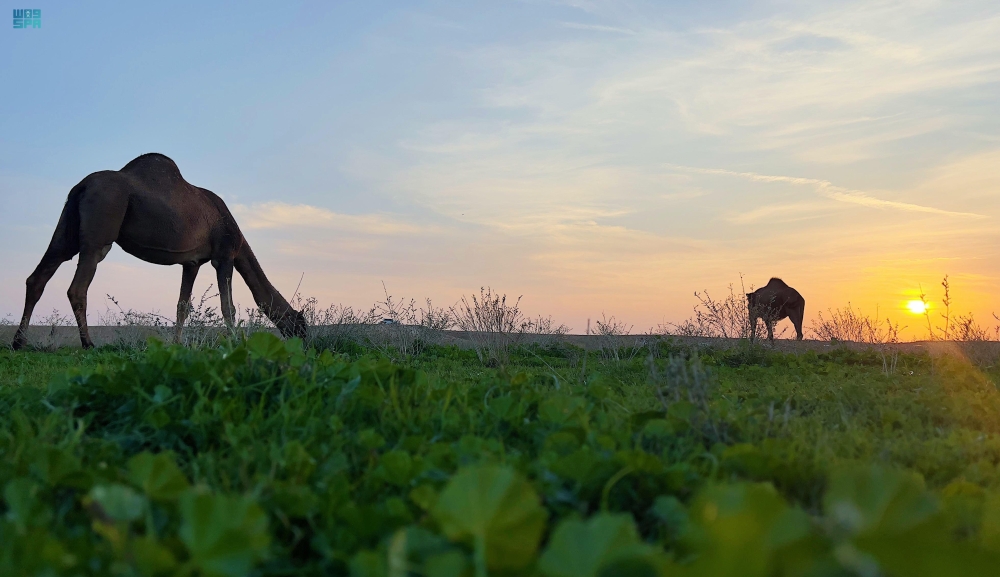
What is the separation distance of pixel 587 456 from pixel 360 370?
143cm

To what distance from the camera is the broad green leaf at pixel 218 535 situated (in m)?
1.15

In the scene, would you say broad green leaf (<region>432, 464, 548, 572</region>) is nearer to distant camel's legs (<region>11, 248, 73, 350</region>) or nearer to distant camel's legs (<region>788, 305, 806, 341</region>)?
distant camel's legs (<region>11, 248, 73, 350</region>)

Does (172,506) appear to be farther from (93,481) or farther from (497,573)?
(497,573)

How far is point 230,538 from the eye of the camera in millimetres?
1165

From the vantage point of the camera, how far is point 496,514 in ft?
3.85

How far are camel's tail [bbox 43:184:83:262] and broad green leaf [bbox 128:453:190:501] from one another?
10263 millimetres

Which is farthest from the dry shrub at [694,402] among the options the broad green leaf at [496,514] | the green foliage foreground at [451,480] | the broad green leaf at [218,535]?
the broad green leaf at [218,535]

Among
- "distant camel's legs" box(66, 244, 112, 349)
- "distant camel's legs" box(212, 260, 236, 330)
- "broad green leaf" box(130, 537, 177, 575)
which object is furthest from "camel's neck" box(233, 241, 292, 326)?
"broad green leaf" box(130, 537, 177, 575)

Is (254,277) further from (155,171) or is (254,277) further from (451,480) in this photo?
(451,480)

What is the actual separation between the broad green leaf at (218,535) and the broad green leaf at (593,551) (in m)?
0.48

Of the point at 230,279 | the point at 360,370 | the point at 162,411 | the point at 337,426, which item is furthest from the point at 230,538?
the point at 230,279

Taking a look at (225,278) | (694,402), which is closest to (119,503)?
(694,402)

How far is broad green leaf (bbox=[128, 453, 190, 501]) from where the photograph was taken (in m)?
1.58

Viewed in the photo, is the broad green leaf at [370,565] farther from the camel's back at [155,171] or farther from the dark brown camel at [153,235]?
the camel's back at [155,171]
